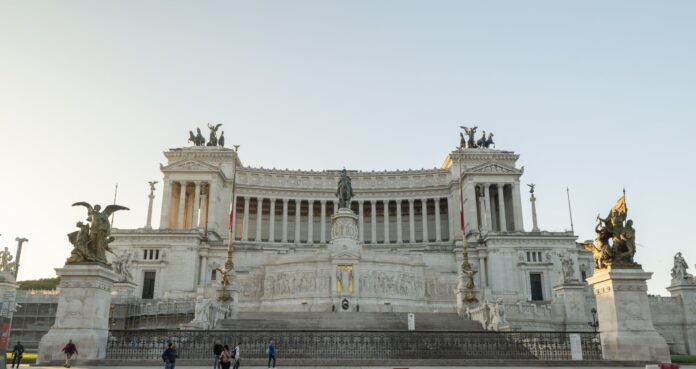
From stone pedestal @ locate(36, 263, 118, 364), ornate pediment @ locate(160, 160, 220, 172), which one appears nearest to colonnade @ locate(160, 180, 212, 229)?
ornate pediment @ locate(160, 160, 220, 172)

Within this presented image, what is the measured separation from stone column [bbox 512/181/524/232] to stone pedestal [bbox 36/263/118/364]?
68974 mm

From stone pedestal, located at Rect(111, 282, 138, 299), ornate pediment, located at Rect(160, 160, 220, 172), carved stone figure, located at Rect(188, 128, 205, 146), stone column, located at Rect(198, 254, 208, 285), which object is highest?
carved stone figure, located at Rect(188, 128, 205, 146)

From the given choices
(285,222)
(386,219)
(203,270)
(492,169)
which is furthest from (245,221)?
(492,169)

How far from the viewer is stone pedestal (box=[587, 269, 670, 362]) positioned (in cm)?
2183

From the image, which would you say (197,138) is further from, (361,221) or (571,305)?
(571,305)

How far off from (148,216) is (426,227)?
43.5 meters

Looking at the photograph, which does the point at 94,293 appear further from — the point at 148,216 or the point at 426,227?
the point at 426,227

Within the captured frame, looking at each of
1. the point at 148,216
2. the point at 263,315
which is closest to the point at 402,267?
the point at 263,315

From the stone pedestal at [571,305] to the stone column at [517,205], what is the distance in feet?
124

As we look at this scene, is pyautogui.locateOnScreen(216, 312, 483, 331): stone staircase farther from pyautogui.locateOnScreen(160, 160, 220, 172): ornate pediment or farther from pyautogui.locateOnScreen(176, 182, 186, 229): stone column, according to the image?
pyautogui.locateOnScreen(160, 160, 220, 172): ornate pediment

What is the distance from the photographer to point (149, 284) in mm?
64625

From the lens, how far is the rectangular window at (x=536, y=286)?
66.3m

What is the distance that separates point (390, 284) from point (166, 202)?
141 feet

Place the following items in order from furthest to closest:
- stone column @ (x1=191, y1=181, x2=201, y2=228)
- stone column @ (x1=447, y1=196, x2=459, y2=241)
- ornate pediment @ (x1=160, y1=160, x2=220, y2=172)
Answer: stone column @ (x1=447, y1=196, x2=459, y2=241) → ornate pediment @ (x1=160, y1=160, x2=220, y2=172) → stone column @ (x1=191, y1=181, x2=201, y2=228)
